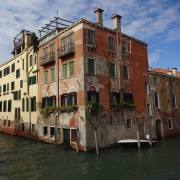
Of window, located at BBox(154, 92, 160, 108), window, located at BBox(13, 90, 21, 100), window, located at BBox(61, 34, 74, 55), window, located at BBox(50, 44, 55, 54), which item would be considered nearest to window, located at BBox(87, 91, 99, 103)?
window, located at BBox(61, 34, 74, 55)

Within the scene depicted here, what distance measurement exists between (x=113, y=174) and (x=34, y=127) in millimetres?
16041

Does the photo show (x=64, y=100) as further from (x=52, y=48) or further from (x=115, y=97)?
(x=52, y=48)

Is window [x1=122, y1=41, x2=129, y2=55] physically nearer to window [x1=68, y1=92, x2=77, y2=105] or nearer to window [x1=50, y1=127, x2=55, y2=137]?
window [x1=68, y1=92, x2=77, y2=105]

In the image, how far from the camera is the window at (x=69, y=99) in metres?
22.2

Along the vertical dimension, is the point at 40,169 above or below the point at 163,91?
below

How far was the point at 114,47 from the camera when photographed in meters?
24.9

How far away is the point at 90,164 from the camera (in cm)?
1681

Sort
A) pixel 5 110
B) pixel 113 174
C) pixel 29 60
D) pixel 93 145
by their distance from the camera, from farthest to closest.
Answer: pixel 5 110 < pixel 29 60 < pixel 93 145 < pixel 113 174

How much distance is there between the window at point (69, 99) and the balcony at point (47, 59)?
4087mm

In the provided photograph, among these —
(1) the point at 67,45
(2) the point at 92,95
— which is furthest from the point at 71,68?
(2) the point at 92,95

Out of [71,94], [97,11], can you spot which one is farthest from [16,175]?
[97,11]

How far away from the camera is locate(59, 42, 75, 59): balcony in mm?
22700

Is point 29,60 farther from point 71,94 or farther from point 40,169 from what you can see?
point 40,169

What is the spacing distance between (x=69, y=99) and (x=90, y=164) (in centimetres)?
758
